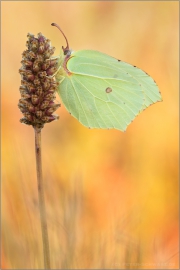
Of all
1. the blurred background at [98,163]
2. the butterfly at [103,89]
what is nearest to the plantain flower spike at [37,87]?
the blurred background at [98,163]

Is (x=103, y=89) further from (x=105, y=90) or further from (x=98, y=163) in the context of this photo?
(x=98, y=163)

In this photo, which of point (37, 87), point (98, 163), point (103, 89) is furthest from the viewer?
point (98, 163)

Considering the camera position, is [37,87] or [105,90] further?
[105,90]

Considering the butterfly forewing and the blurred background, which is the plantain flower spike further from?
the butterfly forewing

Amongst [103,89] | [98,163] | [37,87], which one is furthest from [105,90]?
[98,163]

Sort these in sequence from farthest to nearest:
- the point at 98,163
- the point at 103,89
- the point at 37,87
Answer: the point at 98,163 < the point at 103,89 < the point at 37,87

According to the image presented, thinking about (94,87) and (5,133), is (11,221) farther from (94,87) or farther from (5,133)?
(5,133)

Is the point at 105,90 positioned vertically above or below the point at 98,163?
above

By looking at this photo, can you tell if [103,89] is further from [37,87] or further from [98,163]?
[98,163]
